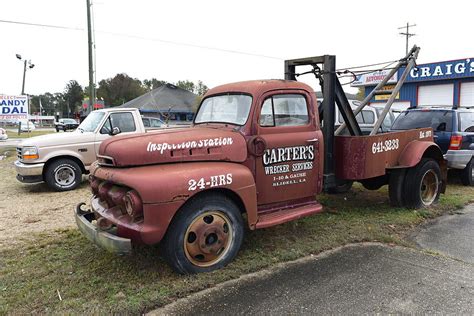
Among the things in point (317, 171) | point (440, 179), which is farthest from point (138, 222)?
point (440, 179)

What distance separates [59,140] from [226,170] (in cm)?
613

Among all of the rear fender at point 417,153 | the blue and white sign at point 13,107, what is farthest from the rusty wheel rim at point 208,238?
the blue and white sign at point 13,107

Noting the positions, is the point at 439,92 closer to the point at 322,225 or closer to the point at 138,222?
the point at 322,225

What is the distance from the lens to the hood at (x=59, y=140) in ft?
28.1

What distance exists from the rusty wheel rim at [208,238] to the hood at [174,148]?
25.8 inches

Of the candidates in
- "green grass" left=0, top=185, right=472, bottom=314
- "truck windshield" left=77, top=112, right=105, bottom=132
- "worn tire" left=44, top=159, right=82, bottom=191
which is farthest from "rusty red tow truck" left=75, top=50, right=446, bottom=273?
"truck windshield" left=77, top=112, right=105, bottom=132

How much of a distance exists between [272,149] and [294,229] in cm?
151

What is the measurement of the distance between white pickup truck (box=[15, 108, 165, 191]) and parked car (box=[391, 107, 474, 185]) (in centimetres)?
674

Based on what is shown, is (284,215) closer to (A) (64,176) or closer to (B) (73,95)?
(A) (64,176)

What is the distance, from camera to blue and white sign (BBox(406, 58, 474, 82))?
24.6 m

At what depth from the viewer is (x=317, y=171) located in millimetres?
5066

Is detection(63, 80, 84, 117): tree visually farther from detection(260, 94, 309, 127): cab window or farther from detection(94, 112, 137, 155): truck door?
detection(260, 94, 309, 127): cab window

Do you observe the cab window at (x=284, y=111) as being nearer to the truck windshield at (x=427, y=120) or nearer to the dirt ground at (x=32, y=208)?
the dirt ground at (x=32, y=208)

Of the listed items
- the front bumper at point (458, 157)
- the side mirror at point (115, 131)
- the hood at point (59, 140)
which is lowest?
the front bumper at point (458, 157)
